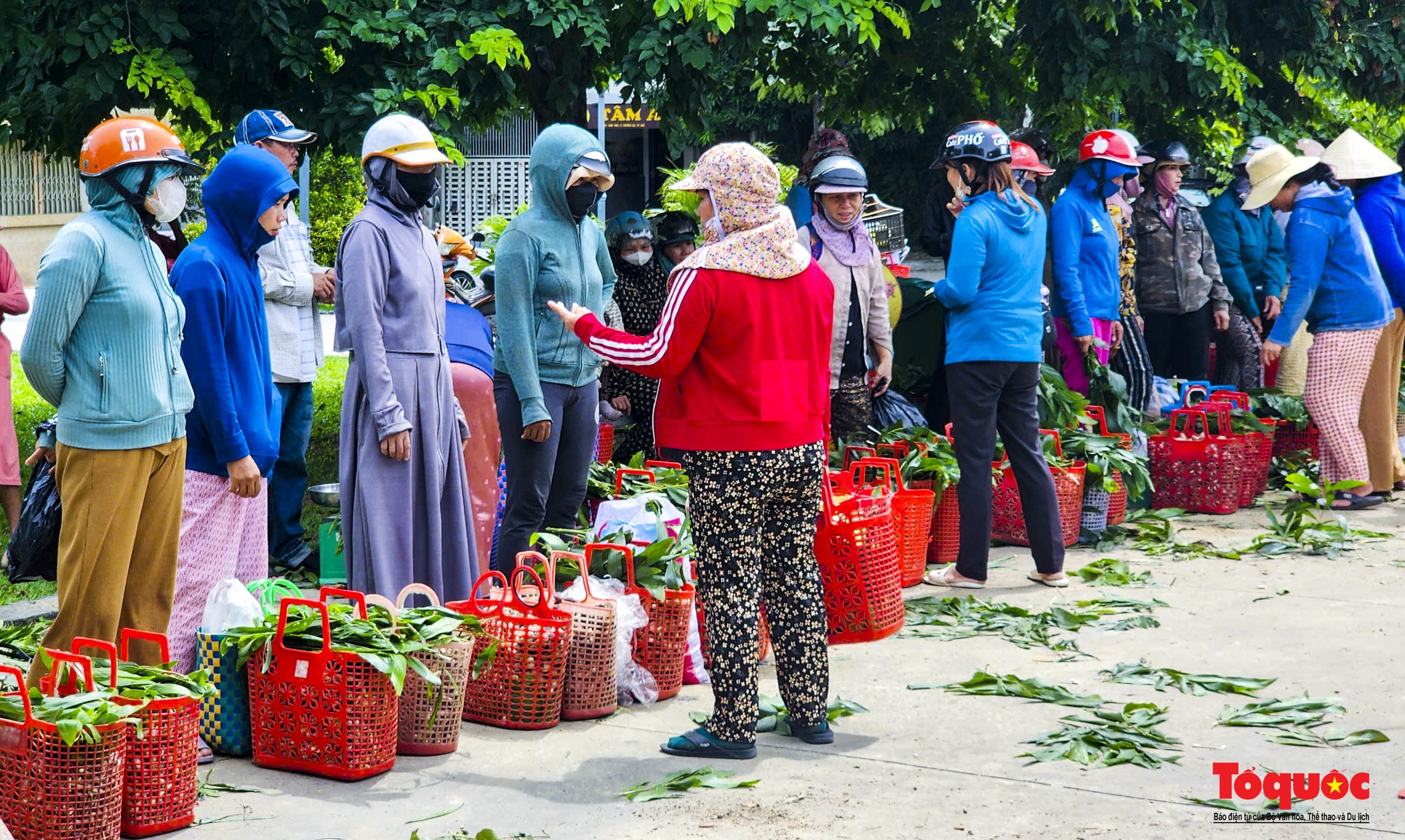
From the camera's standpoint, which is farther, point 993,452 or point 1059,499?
point 1059,499

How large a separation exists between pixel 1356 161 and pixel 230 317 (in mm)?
7061

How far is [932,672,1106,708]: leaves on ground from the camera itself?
541 centimetres

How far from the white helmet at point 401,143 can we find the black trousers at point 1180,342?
6.44 m

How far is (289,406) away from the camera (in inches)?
290

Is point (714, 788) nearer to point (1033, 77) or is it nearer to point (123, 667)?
point (123, 667)

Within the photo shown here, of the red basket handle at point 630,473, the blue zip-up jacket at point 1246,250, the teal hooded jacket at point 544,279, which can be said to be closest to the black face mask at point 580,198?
the teal hooded jacket at point 544,279

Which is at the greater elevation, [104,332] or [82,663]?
[104,332]

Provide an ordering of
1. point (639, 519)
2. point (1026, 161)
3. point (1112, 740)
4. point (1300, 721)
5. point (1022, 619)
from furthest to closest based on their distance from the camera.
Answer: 1. point (1026, 161)
2. point (1022, 619)
3. point (639, 519)
4. point (1300, 721)
5. point (1112, 740)

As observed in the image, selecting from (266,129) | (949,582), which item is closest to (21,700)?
(266,129)

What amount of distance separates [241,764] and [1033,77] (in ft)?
31.6

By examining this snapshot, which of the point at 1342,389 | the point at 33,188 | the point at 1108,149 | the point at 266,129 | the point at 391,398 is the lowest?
the point at 1342,389

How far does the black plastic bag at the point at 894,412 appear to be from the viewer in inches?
336

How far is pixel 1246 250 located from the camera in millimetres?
11094

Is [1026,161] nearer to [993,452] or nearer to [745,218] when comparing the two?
[993,452]
